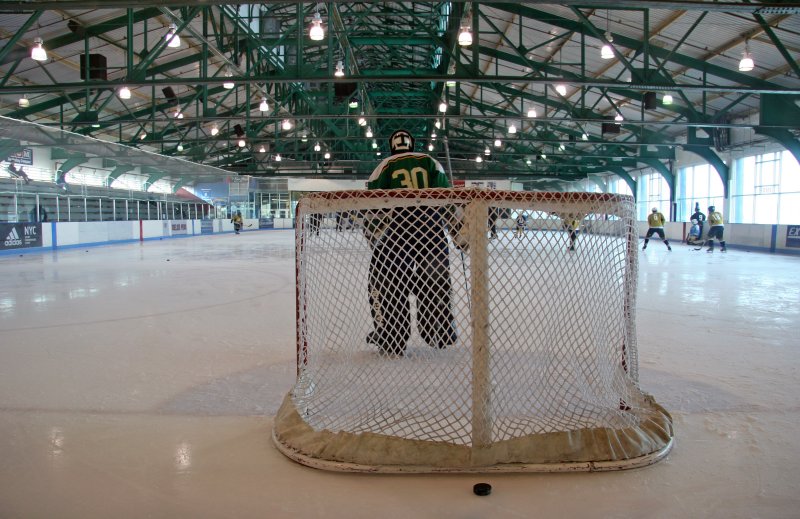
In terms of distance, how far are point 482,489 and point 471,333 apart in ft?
2.03

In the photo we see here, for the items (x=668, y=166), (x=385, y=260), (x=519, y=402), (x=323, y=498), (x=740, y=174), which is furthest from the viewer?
(x=668, y=166)

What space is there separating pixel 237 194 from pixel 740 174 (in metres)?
28.1

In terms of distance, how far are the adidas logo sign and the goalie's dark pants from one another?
17108 mm

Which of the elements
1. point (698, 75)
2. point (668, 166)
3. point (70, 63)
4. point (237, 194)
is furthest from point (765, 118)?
point (237, 194)

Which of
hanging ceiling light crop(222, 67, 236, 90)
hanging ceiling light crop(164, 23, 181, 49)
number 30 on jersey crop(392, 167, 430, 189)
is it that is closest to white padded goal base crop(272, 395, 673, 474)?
number 30 on jersey crop(392, 167, 430, 189)

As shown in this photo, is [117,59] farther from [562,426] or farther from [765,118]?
[765,118]

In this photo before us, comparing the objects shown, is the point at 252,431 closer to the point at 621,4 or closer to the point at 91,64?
the point at 621,4

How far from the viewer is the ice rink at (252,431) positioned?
1860 mm

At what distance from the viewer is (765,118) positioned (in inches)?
610

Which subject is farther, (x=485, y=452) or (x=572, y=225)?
(x=572, y=225)

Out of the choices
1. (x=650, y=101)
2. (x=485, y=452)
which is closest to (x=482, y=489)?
(x=485, y=452)

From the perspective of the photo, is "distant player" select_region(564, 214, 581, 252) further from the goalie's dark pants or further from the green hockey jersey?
the green hockey jersey

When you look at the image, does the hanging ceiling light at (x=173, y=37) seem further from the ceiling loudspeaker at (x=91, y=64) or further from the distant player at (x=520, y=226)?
the distant player at (x=520, y=226)

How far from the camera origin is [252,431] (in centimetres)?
251
